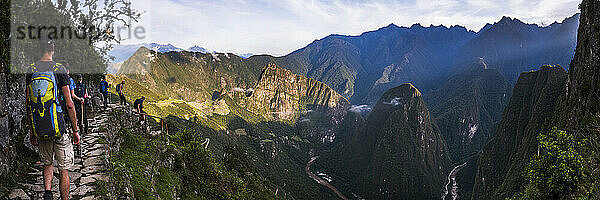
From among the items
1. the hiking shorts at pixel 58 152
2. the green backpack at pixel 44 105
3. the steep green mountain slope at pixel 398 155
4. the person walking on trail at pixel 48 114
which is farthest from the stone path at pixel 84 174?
the steep green mountain slope at pixel 398 155

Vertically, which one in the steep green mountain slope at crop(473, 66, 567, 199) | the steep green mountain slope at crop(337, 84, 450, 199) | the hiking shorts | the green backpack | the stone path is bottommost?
the steep green mountain slope at crop(337, 84, 450, 199)

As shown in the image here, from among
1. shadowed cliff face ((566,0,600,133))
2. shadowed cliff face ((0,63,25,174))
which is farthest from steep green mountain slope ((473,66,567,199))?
shadowed cliff face ((0,63,25,174))

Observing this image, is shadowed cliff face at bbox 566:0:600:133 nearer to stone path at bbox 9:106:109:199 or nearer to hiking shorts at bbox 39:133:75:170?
stone path at bbox 9:106:109:199

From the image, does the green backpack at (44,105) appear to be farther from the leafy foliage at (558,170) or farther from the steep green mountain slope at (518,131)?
the steep green mountain slope at (518,131)

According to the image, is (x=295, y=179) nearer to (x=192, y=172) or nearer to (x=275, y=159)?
(x=275, y=159)

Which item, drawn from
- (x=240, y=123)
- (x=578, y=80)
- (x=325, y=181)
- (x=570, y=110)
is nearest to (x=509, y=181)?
(x=570, y=110)
